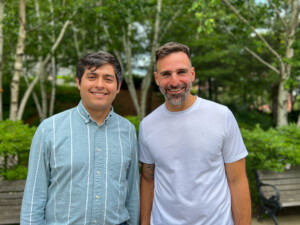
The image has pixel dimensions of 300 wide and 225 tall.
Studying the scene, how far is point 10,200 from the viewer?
145 inches

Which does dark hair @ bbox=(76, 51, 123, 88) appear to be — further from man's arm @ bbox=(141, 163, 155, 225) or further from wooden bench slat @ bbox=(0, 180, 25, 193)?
wooden bench slat @ bbox=(0, 180, 25, 193)

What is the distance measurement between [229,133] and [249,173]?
10.8 feet

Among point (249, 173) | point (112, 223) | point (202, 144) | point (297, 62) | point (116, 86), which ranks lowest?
point (249, 173)

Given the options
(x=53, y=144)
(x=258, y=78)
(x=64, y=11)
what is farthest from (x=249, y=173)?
(x=258, y=78)

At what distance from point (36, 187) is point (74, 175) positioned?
25 centimetres

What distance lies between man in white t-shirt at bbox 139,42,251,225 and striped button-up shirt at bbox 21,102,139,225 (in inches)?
13.0

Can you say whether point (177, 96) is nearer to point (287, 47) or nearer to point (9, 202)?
point (9, 202)

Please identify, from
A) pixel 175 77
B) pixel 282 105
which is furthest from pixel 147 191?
pixel 282 105

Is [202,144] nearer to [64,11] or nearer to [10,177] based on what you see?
[10,177]

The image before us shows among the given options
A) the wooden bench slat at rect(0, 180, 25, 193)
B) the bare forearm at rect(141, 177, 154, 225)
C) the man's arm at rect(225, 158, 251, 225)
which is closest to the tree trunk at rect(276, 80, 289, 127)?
the man's arm at rect(225, 158, 251, 225)

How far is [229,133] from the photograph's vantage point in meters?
2.06

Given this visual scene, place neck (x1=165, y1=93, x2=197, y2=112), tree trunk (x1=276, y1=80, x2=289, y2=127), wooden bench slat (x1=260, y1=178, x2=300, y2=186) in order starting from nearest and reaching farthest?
1. neck (x1=165, y1=93, x2=197, y2=112)
2. wooden bench slat (x1=260, y1=178, x2=300, y2=186)
3. tree trunk (x1=276, y1=80, x2=289, y2=127)

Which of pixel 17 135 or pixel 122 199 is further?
pixel 17 135

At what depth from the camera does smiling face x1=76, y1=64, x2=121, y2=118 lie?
1865 millimetres
